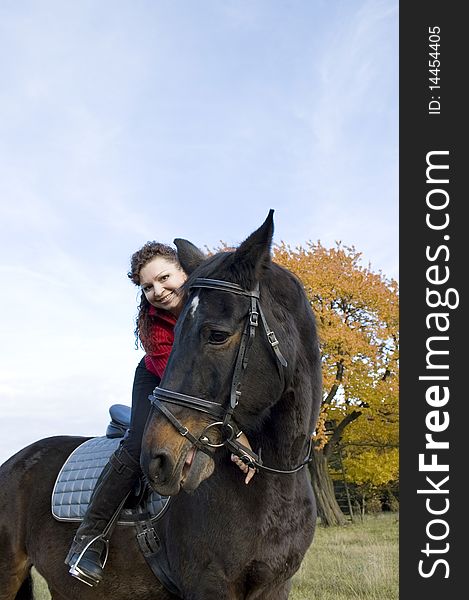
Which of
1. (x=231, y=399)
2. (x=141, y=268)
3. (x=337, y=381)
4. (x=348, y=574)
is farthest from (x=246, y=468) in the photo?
(x=337, y=381)

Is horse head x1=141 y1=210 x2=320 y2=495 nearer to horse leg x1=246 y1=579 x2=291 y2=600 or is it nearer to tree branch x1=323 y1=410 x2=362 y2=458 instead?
horse leg x1=246 y1=579 x2=291 y2=600

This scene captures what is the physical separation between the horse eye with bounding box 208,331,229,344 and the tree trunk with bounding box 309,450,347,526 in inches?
1015

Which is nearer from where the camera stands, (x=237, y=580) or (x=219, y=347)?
(x=219, y=347)

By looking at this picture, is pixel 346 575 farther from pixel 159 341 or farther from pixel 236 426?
pixel 236 426

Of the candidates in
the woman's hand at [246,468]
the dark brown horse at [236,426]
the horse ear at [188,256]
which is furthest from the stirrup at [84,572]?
the horse ear at [188,256]

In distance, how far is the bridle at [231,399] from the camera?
339 cm

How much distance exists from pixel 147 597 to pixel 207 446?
5.76 feet

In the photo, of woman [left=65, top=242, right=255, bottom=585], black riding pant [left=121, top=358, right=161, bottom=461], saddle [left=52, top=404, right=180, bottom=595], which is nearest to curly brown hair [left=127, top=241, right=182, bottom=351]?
woman [left=65, top=242, right=255, bottom=585]

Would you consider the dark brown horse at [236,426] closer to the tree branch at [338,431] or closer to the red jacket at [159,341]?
the red jacket at [159,341]

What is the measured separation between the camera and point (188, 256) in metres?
4.34

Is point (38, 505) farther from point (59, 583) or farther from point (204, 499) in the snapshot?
point (204, 499)

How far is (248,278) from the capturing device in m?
3.70

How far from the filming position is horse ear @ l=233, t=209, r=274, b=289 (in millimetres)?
3701

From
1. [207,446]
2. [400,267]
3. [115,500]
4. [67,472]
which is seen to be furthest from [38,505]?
[400,267]
